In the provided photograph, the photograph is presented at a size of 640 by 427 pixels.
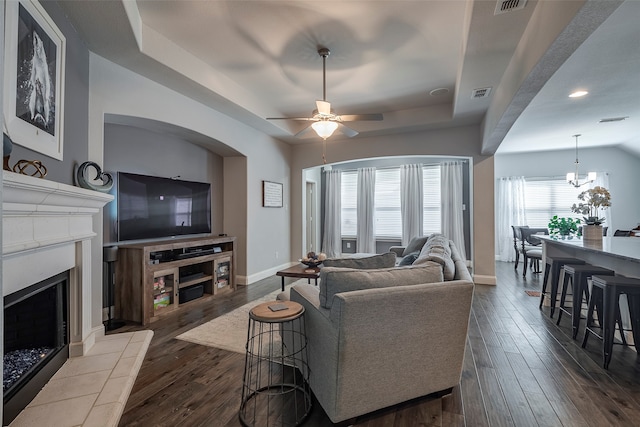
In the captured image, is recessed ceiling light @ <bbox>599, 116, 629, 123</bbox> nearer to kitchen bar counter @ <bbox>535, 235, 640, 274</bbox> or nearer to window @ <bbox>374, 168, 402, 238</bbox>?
kitchen bar counter @ <bbox>535, 235, 640, 274</bbox>

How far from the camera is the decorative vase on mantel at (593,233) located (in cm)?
328

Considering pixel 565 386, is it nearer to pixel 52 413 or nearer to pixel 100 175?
pixel 52 413

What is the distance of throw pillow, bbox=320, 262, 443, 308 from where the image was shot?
174cm

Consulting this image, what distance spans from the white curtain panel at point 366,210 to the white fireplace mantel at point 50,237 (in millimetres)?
5773

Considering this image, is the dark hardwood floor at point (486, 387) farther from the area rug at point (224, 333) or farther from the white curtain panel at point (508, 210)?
the white curtain panel at point (508, 210)

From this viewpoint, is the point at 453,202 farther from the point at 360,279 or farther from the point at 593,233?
the point at 360,279

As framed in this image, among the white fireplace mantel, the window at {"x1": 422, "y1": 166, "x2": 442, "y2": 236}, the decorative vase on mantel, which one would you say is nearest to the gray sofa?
the white fireplace mantel

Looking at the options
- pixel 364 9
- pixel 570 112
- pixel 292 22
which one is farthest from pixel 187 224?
pixel 570 112

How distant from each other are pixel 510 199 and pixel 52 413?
8516mm

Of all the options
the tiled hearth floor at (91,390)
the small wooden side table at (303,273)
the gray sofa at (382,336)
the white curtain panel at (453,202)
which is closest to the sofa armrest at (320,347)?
the gray sofa at (382,336)

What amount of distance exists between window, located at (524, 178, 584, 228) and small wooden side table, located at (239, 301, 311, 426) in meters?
7.41

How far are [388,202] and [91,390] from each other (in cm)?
667

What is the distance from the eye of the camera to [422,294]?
5.75ft

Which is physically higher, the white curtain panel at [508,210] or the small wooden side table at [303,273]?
the white curtain panel at [508,210]
